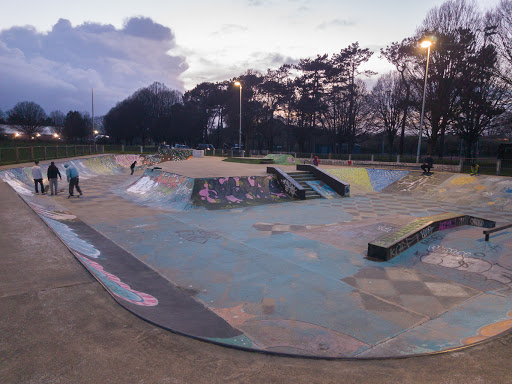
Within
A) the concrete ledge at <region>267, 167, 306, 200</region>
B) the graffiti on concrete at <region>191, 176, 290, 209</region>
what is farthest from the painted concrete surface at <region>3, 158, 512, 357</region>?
the concrete ledge at <region>267, 167, 306, 200</region>

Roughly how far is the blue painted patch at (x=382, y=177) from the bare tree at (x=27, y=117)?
6736cm

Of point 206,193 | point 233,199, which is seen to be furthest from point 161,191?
point 233,199

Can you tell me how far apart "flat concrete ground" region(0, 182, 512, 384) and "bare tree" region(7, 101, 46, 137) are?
72594mm

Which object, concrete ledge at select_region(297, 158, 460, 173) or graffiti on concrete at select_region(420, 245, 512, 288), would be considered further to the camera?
concrete ledge at select_region(297, 158, 460, 173)

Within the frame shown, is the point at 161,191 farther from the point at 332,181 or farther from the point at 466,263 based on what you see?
the point at 466,263

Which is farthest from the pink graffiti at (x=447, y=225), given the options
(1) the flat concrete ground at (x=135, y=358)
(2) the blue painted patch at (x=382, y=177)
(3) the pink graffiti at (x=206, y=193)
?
(2) the blue painted patch at (x=382, y=177)

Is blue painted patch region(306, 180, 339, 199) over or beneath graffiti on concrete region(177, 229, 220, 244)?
over

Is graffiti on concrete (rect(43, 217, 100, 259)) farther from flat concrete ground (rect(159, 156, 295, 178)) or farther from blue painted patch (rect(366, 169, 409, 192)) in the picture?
blue painted patch (rect(366, 169, 409, 192))

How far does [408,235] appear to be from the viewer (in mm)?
7625

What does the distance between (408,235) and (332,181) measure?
1016 cm

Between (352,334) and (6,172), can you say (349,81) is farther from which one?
(352,334)

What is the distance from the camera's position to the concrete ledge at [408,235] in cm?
710

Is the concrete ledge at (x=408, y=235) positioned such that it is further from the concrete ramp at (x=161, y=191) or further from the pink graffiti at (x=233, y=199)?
the concrete ramp at (x=161, y=191)

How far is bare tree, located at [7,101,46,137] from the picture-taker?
63.1 metres
